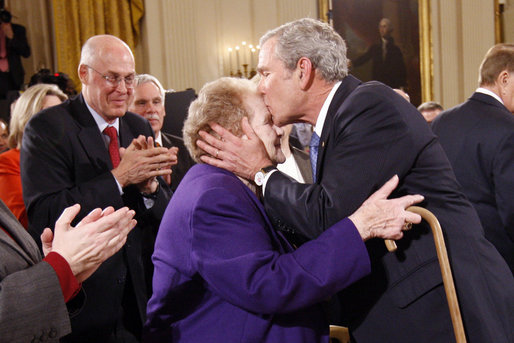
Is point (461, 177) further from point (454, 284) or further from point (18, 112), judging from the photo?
point (18, 112)

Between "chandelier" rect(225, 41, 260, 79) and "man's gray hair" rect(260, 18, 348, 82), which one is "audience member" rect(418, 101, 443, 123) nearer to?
"chandelier" rect(225, 41, 260, 79)

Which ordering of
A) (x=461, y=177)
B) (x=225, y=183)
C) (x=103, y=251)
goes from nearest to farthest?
(x=103, y=251)
(x=225, y=183)
(x=461, y=177)

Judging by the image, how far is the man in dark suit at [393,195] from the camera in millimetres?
1933

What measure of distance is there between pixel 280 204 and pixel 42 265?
774 millimetres

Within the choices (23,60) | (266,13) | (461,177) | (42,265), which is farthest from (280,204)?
(266,13)

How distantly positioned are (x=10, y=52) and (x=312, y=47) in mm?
5761

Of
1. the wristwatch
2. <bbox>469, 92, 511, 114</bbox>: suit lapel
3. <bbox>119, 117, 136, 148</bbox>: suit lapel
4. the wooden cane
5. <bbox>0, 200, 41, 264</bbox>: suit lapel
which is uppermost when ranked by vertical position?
<bbox>469, 92, 511, 114</bbox>: suit lapel

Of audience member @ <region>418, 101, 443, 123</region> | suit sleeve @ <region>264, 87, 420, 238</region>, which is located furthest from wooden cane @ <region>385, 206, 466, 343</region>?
audience member @ <region>418, 101, 443, 123</region>

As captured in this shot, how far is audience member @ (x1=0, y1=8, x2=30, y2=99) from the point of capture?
22.4ft

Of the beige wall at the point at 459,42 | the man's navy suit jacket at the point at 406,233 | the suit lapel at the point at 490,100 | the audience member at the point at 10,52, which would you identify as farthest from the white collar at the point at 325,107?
the beige wall at the point at 459,42

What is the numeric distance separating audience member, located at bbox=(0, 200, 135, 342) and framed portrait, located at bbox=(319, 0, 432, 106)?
8.40m

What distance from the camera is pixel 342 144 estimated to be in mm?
1977

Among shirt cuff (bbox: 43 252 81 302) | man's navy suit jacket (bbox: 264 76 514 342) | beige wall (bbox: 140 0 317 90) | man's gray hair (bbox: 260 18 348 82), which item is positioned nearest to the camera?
shirt cuff (bbox: 43 252 81 302)

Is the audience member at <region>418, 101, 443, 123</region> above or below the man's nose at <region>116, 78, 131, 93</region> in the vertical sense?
below
